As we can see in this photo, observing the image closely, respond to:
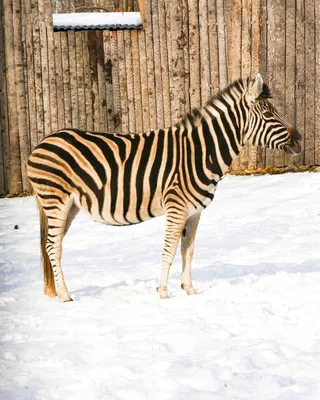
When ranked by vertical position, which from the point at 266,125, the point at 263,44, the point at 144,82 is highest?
the point at 263,44

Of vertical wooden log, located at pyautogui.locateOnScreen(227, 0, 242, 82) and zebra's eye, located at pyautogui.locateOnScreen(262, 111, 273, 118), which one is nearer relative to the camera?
zebra's eye, located at pyautogui.locateOnScreen(262, 111, 273, 118)

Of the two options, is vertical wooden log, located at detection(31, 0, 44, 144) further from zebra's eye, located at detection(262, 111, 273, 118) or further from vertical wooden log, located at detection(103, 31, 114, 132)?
zebra's eye, located at detection(262, 111, 273, 118)

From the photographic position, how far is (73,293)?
7.98m

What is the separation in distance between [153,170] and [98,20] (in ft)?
24.5

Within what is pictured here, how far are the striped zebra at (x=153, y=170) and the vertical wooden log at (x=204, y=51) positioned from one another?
21.4 feet

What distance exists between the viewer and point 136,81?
14352 mm

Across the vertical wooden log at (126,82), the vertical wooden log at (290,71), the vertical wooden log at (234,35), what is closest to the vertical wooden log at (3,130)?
the vertical wooden log at (126,82)

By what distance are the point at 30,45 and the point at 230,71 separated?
3.53m

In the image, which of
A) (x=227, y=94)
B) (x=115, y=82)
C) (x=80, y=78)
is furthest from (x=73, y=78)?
(x=227, y=94)

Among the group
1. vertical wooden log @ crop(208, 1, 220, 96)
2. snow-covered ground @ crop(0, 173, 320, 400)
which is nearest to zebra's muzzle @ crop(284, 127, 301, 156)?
snow-covered ground @ crop(0, 173, 320, 400)

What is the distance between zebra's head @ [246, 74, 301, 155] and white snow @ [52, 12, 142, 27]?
6.89 metres

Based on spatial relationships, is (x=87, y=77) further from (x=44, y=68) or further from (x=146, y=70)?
(x=146, y=70)

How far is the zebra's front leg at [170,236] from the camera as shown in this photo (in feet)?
24.6

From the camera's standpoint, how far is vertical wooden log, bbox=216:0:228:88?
46.1 feet
